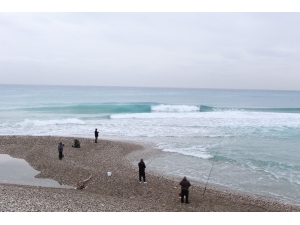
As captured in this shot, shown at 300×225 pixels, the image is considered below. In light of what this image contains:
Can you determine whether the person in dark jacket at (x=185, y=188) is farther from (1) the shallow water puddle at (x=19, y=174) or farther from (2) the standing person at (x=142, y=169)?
(1) the shallow water puddle at (x=19, y=174)

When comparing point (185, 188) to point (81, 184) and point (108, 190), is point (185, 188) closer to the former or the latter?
point (108, 190)

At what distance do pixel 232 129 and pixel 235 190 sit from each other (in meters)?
14.9

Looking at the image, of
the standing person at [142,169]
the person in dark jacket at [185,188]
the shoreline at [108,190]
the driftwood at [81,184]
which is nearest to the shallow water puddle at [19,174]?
the shoreline at [108,190]

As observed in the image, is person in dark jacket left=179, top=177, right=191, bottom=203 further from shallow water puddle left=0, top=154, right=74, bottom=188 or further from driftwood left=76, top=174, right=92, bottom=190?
shallow water puddle left=0, top=154, right=74, bottom=188

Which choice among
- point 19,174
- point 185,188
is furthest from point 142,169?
point 19,174

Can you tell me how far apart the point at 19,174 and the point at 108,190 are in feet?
15.4

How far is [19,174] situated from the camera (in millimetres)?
11797

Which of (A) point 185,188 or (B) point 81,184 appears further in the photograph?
(B) point 81,184

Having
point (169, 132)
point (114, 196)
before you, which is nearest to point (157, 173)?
point (114, 196)

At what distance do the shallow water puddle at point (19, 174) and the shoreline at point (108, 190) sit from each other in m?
0.34

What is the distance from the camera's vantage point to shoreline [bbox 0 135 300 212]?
798cm

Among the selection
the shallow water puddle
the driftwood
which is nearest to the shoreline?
the driftwood

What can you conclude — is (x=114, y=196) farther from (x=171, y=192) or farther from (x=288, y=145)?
(x=288, y=145)

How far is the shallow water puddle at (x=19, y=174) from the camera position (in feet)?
35.3
